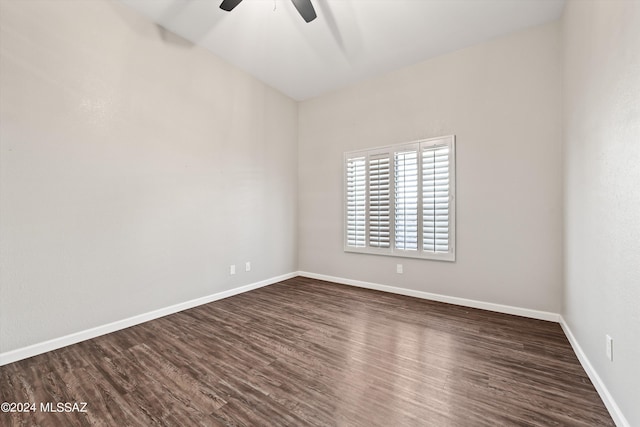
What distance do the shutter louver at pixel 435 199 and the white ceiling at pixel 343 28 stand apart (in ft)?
4.32

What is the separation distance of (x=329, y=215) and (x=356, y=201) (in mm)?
580

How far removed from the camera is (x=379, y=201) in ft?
12.8

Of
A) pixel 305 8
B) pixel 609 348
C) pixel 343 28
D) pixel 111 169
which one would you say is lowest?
pixel 609 348

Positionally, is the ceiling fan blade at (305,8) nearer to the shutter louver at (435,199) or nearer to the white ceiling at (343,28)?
the white ceiling at (343,28)

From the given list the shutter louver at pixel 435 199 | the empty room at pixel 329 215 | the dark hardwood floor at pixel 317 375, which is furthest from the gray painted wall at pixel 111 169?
the shutter louver at pixel 435 199

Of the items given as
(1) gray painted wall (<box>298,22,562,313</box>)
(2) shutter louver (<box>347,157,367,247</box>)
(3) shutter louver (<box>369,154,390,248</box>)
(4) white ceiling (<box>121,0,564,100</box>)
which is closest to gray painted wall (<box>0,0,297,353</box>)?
(4) white ceiling (<box>121,0,564,100</box>)

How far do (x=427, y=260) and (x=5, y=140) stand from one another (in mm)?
4378

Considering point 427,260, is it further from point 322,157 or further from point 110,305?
point 110,305

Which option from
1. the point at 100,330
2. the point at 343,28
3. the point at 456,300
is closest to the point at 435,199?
the point at 456,300

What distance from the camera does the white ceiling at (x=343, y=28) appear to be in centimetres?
265

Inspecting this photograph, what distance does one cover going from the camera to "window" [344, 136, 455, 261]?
3.37m

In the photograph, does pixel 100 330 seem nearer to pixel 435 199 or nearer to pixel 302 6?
pixel 302 6

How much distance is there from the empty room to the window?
0.09 ft

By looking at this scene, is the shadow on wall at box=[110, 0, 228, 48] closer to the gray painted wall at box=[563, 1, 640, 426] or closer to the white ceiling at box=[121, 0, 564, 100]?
the white ceiling at box=[121, 0, 564, 100]
